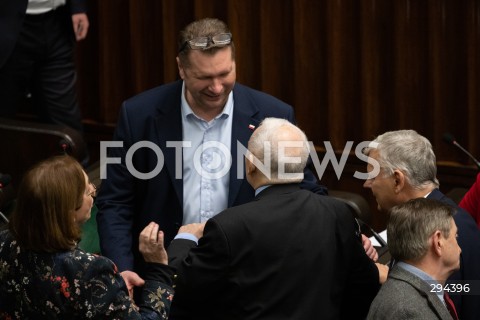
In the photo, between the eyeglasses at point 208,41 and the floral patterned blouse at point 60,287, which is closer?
the floral patterned blouse at point 60,287

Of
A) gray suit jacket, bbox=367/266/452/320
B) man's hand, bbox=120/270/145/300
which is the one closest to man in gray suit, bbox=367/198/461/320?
gray suit jacket, bbox=367/266/452/320

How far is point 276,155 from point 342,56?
2.42 metres

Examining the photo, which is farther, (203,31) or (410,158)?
(203,31)

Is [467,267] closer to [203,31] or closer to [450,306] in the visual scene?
[450,306]

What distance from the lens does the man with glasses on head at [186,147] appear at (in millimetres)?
3754

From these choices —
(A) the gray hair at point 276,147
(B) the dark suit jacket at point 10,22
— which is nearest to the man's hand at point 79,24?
(B) the dark suit jacket at point 10,22

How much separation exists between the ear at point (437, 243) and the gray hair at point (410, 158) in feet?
1.51

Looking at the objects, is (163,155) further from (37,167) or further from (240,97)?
(37,167)

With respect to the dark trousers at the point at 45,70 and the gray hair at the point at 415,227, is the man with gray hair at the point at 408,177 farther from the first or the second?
the dark trousers at the point at 45,70

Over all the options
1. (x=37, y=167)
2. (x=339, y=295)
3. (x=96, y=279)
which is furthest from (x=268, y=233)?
(x=37, y=167)

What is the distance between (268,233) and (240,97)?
999 mm

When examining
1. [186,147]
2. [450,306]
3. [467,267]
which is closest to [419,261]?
[450,306]

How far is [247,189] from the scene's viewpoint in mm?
3805

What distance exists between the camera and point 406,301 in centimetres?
291
